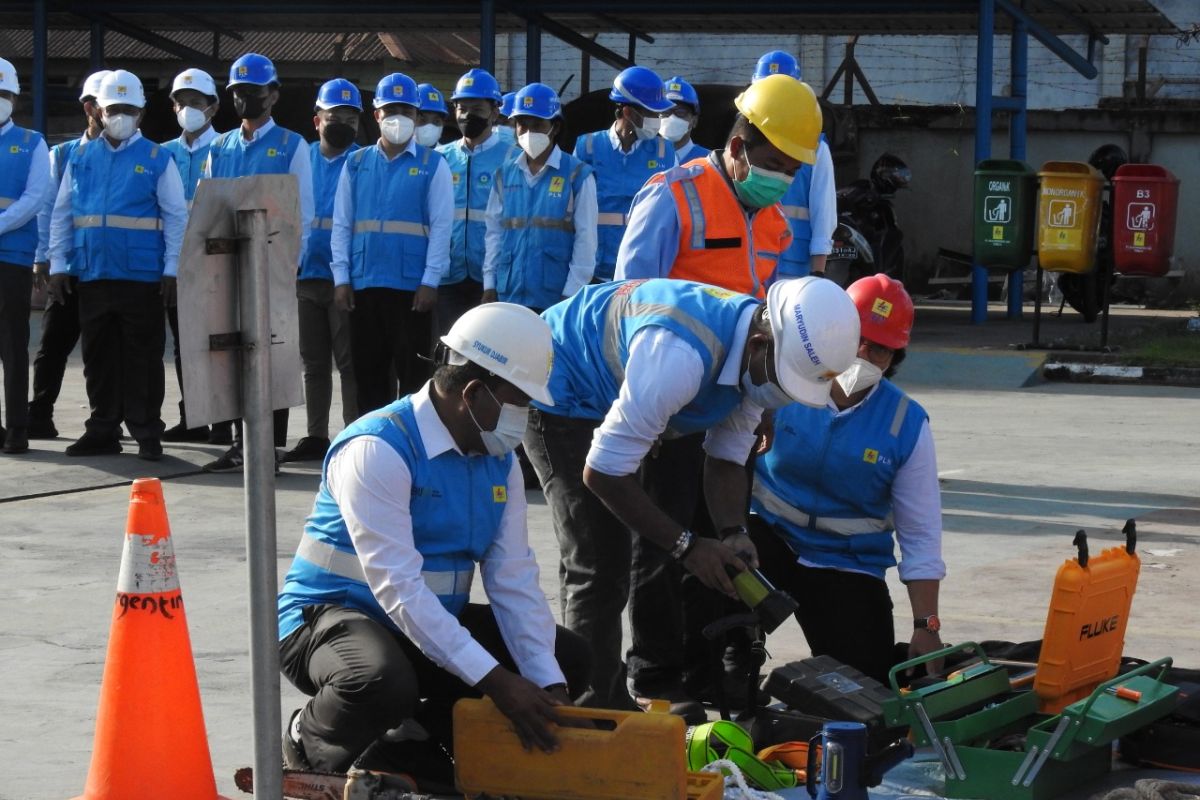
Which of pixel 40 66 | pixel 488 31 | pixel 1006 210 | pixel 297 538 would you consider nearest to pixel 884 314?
pixel 297 538

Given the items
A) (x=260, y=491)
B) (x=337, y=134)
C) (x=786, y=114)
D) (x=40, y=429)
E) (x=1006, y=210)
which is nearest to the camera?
(x=260, y=491)

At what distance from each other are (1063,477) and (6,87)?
6.40 m

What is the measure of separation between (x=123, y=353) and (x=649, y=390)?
6.50m

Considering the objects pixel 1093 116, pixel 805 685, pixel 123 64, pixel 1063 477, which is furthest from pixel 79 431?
pixel 123 64

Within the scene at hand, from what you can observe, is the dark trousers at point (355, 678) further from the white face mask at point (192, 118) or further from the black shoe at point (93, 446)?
the white face mask at point (192, 118)

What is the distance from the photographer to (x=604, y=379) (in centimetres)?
525

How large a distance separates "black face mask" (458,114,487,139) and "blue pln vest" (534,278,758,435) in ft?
18.5

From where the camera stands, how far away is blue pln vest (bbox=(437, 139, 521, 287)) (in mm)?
10812

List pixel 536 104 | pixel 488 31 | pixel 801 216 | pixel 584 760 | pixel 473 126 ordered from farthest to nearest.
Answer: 1. pixel 488 31
2. pixel 473 126
3. pixel 536 104
4. pixel 801 216
5. pixel 584 760

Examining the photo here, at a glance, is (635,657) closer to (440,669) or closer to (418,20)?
(440,669)

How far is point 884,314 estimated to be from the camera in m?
5.92

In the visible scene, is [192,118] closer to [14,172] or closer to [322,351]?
[14,172]

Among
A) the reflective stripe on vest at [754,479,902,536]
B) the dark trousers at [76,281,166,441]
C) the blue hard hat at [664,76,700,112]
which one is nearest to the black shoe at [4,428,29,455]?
the dark trousers at [76,281,166,441]

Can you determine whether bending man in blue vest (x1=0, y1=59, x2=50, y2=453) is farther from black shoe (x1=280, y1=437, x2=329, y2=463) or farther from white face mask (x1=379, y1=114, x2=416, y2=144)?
white face mask (x1=379, y1=114, x2=416, y2=144)
